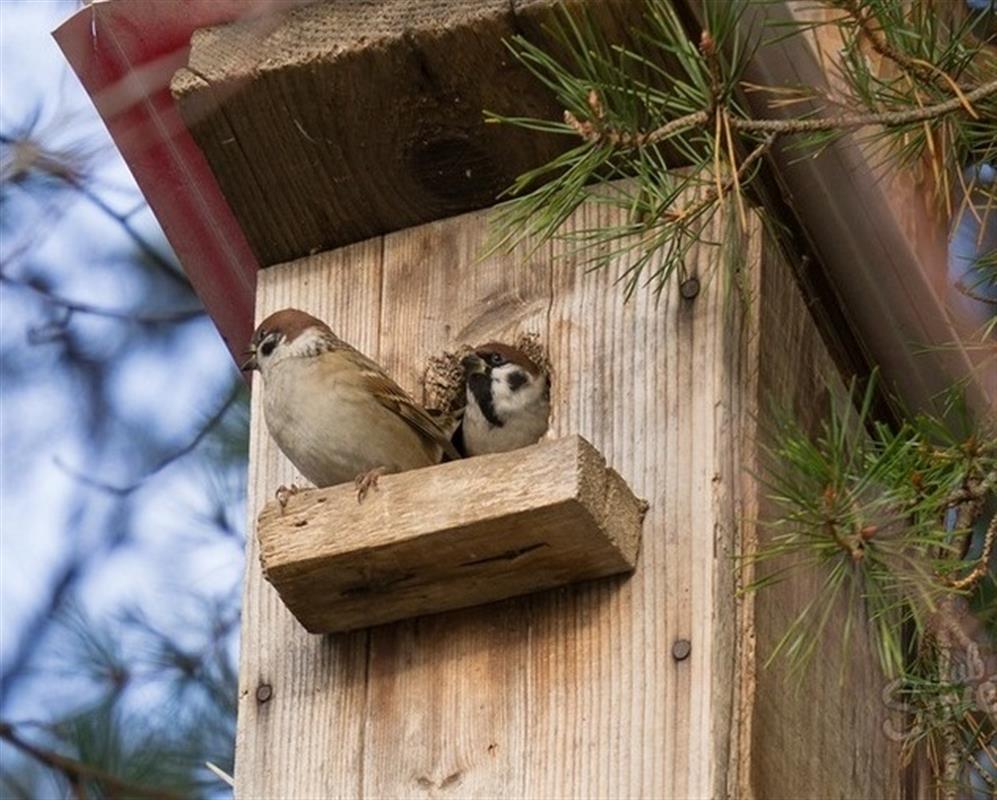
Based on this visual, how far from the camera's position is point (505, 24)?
9.20ft

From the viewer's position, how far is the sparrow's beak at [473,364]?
299cm

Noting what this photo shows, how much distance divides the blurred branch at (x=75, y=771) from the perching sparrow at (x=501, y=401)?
3.45ft

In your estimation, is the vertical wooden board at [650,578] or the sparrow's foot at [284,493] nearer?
the vertical wooden board at [650,578]

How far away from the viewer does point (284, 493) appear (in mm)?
2811

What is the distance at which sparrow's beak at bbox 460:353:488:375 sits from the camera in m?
2.99

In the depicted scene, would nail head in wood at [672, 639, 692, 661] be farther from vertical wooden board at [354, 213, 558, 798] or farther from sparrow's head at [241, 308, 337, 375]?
sparrow's head at [241, 308, 337, 375]

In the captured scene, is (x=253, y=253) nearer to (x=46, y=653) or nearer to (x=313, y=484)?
(x=313, y=484)

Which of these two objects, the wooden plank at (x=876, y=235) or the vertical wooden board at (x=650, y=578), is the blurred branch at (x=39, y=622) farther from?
the wooden plank at (x=876, y=235)

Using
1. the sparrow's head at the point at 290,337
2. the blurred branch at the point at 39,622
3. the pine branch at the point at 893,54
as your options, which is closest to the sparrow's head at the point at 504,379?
the sparrow's head at the point at 290,337

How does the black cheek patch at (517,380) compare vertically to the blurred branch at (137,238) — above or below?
below

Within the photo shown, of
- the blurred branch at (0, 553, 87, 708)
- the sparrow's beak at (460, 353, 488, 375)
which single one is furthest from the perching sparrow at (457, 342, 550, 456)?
the blurred branch at (0, 553, 87, 708)

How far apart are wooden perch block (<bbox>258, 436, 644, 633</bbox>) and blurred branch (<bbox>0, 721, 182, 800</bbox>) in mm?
1203

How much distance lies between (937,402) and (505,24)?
0.74 metres

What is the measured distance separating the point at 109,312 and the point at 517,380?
2026 mm
